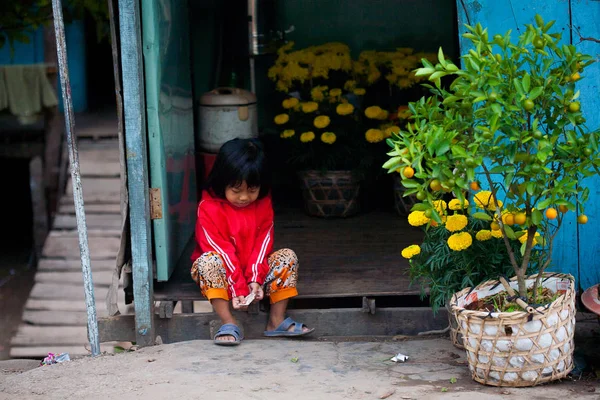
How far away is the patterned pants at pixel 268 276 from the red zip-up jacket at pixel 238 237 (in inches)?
2.0

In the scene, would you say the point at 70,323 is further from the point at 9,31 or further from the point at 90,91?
the point at 90,91

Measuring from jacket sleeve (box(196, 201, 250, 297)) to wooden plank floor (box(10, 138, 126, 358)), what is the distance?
4359mm

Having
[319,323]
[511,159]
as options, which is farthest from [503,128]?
[319,323]

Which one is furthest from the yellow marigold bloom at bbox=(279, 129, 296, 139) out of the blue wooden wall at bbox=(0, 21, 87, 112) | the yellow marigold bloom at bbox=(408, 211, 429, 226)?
the blue wooden wall at bbox=(0, 21, 87, 112)

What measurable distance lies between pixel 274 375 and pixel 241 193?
1018 mm

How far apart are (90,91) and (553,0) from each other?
8.58m

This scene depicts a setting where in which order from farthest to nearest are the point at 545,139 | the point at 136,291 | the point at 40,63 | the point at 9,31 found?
1. the point at 40,63
2. the point at 9,31
3. the point at 136,291
4. the point at 545,139

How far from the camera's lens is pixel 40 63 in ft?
34.0

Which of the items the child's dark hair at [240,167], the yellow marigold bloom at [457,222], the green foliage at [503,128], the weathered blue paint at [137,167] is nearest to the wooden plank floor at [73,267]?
the weathered blue paint at [137,167]

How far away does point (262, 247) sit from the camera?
15.3ft

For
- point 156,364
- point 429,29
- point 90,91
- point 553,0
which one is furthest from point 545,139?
point 90,91

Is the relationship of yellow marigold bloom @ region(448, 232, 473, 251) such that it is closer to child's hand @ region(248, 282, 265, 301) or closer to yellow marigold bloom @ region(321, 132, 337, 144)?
child's hand @ region(248, 282, 265, 301)

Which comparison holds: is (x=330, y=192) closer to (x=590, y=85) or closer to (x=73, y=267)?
(x=590, y=85)

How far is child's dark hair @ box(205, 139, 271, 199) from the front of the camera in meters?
4.45
